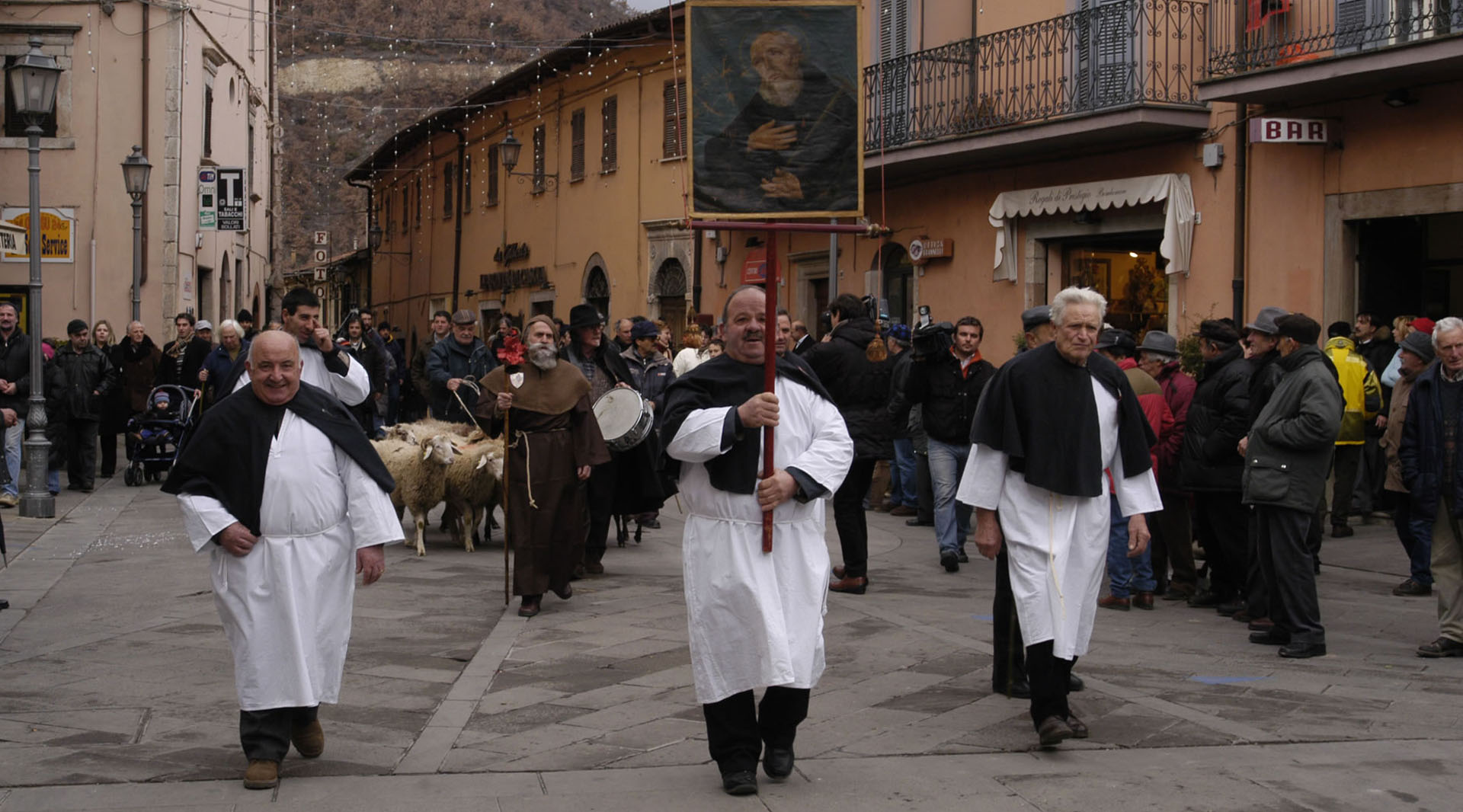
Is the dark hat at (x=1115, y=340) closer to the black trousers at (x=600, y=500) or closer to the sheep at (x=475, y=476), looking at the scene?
the black trousers at (x=600, y=500)

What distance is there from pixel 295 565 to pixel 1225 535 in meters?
5.93

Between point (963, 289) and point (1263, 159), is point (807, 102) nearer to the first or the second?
point (1263, 159)

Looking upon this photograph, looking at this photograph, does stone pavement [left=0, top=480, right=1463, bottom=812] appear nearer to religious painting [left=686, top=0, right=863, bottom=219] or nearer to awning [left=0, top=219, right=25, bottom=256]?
religious painting [left=686, top=0, right=863, bottom=219]

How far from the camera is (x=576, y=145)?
1294 inches

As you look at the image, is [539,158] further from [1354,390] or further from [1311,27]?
[1354,390]

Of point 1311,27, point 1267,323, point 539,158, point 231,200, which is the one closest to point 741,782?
point 1267,323

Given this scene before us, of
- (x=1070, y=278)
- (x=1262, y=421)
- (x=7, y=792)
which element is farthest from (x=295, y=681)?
(x=1070, y=278)

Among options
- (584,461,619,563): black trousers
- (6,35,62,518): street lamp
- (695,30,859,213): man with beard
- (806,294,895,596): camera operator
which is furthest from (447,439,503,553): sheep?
(695,30,859,213): man with beard

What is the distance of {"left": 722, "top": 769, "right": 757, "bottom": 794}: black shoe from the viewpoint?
220 inches

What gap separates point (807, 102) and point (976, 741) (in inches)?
102

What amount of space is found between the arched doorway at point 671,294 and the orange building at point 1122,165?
44mm

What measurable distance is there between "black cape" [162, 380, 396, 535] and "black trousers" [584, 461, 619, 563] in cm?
488

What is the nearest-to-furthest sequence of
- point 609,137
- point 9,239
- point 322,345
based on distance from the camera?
point 322,345 < point 9,239 < point 609,137

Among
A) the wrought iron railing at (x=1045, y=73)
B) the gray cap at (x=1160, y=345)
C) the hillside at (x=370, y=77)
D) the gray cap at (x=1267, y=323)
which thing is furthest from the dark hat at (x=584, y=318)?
the hillside at (x=370, y=77)
